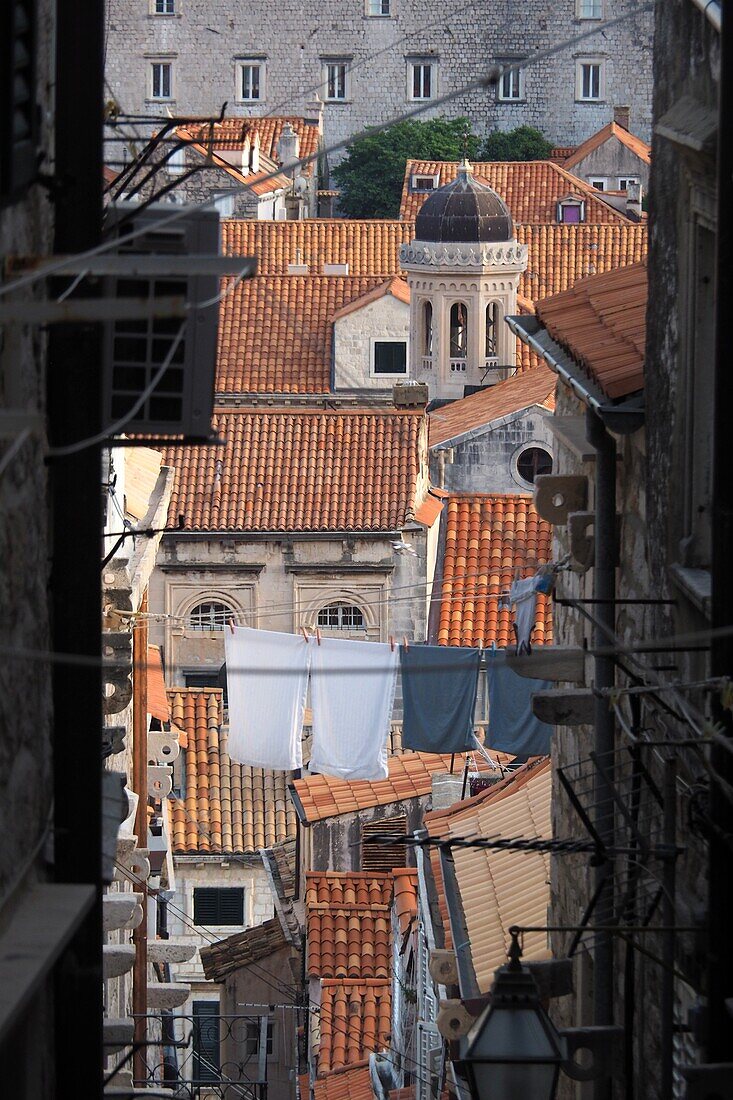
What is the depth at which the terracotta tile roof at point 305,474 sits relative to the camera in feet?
114

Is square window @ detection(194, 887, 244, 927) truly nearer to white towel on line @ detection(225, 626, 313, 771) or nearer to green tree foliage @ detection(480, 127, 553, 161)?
white towel on line @ detection(225, 626, 313, 771)

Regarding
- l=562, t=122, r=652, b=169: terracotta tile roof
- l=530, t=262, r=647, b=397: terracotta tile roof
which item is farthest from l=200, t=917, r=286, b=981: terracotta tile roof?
l=562, t=122, r=652, b=169: terracotta tile roof

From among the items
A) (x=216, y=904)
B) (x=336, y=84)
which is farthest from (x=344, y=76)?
(x=216, y=904)

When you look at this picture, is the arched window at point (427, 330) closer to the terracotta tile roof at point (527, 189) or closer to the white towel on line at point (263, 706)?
the terracotta tile roof at point (527, 189)

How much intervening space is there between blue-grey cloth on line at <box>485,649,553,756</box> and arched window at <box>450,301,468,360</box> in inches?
1126

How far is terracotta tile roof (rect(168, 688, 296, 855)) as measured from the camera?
2898 centimetres

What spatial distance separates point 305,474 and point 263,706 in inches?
548

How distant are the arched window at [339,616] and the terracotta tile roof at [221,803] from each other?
20.4 ft

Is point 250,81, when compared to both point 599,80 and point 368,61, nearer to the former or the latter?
point 368,61

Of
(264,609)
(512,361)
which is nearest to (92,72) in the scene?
(264,609)

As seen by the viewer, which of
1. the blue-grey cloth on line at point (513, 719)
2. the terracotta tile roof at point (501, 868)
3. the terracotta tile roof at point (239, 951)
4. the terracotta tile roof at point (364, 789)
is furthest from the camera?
the terracotta tile roof at point (239, 951)

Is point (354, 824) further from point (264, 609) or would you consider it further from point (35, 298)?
point (35, 298)

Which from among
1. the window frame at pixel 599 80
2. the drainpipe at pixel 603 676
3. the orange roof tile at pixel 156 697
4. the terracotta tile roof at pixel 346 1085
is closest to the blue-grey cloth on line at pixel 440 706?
the terracotta tile roof at pixel 346 1085

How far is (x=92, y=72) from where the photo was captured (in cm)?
703
